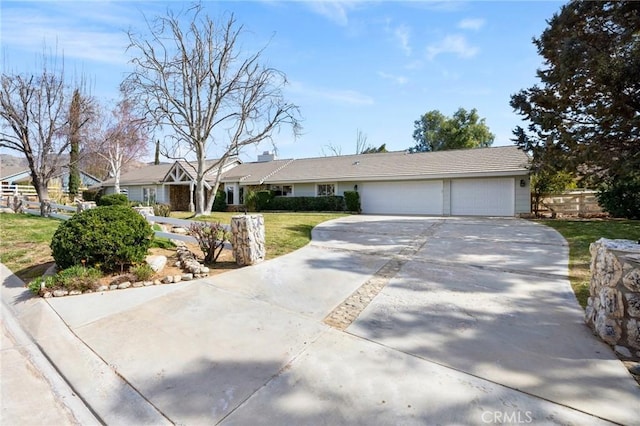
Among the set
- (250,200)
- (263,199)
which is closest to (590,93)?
(263,199)

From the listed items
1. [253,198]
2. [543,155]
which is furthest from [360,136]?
[543,155]

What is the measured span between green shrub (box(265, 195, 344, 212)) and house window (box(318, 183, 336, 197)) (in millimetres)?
1051

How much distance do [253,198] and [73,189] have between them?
17.1 meters

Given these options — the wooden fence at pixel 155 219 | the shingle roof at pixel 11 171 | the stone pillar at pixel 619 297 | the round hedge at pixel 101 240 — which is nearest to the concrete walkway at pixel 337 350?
the stone pillar at pixel 619 297

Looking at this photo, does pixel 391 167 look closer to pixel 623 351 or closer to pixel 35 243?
pixel 35 243

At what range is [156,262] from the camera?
6.21m

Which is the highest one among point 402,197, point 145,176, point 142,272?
point 145,176

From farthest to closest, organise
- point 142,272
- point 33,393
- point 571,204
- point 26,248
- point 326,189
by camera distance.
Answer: point 326,189
point 571,204
point 26,248
point 142,272
point 33,393

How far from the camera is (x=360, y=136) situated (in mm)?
42344

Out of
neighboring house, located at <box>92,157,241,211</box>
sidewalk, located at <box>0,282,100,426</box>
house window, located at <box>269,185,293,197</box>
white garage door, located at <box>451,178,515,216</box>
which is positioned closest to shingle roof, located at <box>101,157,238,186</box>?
neighboring house, located at <box>92,157,241,211</box>

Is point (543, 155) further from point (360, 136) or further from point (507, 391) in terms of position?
point (360, 136)

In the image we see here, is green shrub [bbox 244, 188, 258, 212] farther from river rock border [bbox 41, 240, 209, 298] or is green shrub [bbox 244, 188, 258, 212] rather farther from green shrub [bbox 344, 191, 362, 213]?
river rock border [bbox 41, 240, 209, 298]

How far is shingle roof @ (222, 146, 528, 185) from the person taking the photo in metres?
17.3

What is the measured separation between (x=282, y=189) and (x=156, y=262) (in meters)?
17.5
